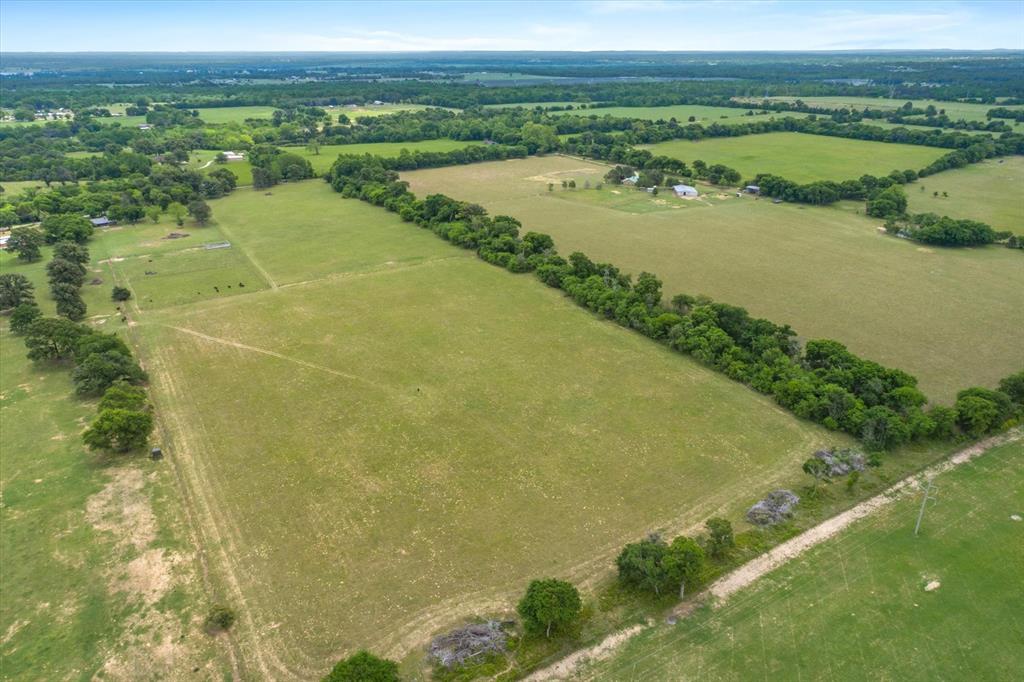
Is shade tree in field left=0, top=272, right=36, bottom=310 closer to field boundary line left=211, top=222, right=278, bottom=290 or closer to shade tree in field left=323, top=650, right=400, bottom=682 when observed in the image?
field boundary line left=211, top=222, right=278, bottom=290

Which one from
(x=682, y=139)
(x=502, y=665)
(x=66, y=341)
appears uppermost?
(x=682, y=139)

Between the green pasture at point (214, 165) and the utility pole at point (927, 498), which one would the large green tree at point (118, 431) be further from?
the green pasture at point (214, 165)

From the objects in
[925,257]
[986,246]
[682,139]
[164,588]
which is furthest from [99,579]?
[682,139]

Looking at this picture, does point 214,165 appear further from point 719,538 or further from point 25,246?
point 719,538

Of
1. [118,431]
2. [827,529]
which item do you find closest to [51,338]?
[118,431]

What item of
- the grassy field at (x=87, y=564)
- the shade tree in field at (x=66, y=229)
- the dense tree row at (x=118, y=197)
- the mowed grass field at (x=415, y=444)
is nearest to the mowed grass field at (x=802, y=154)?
the mowed grass field at (x=415, y=444)

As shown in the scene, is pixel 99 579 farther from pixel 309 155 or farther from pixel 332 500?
pixel 309 155
